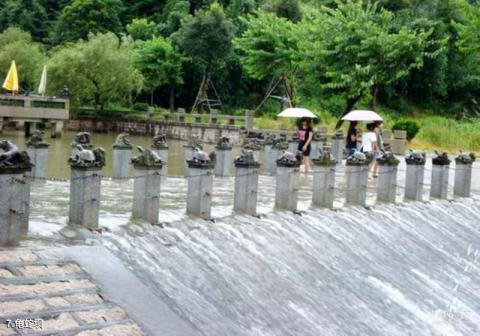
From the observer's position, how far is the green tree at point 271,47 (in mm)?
40375

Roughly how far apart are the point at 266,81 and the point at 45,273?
4945 centimetres

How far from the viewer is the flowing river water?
28.1 ft

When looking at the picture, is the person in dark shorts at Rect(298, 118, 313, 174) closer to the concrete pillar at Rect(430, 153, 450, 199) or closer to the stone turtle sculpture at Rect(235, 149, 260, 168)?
the concrete pillar at Rect(430, 153, 450, 199)

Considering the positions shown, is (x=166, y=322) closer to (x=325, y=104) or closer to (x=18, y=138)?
(x=18, y=138)

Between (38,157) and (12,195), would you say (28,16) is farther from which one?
(12,195)

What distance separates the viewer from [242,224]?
11328 millimetres

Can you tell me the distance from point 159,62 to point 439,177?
37.0 m

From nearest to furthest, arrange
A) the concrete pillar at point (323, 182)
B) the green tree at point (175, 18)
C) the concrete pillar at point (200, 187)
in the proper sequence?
the concrete pillar at point (200, 187)
the concrete pillar at point (323, 182)
the green tree at point (175, 18)

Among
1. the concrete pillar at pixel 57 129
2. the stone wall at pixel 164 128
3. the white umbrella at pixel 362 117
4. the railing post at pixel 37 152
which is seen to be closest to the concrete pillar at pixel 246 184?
the railing post at pixel 37 152

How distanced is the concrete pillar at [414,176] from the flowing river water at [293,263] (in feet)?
4.16

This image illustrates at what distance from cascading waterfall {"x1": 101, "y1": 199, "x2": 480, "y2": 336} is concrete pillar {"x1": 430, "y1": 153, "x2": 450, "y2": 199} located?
3.22 metres

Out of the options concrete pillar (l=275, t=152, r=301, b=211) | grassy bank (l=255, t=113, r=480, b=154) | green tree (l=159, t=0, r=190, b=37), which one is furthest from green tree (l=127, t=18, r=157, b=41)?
A: concrete pillar (l=275, t=152, r=301, b=211)

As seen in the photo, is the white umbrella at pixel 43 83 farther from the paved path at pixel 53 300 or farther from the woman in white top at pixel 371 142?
the paved path at pixel 53 300

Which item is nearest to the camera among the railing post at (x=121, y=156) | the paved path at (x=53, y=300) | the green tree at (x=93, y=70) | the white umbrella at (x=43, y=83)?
the paved path at (x=53, y=300)
